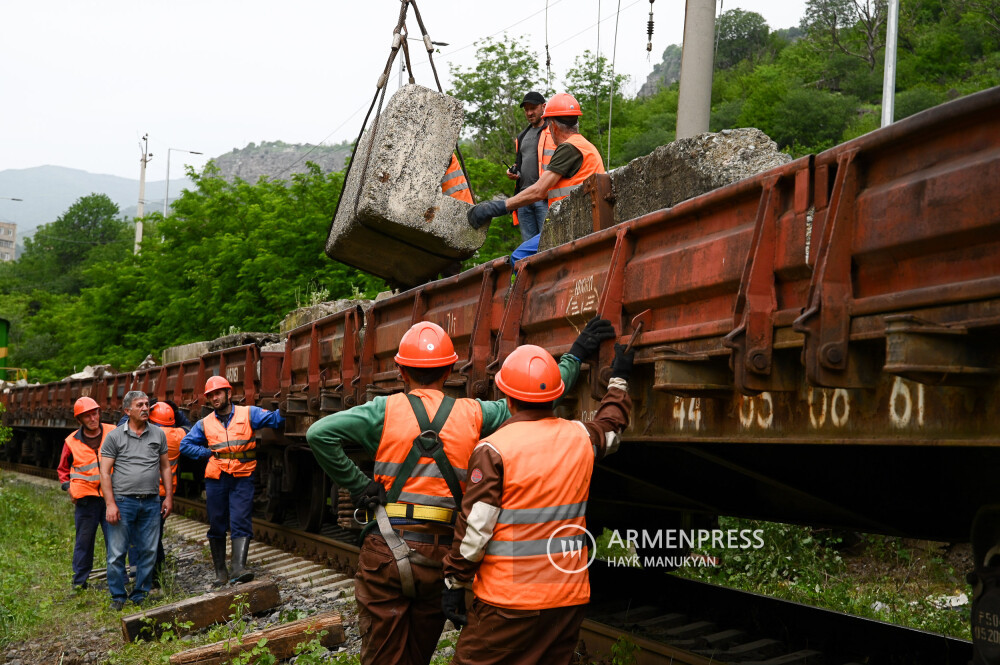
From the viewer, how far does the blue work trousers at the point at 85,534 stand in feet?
29.2

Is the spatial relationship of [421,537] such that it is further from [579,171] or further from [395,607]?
[579,171]

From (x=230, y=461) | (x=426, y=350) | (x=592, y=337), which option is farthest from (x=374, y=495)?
(x=230, y=461)

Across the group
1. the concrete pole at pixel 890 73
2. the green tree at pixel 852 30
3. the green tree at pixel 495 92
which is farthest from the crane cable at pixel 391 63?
the green tree at pixel 852 30

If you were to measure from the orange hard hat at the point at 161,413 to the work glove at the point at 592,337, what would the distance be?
723 centimetres

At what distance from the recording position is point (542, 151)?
7.45 metres

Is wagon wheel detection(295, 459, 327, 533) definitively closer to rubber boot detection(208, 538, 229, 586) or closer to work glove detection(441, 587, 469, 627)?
rubber boot detection(208, 538, 229, 586)

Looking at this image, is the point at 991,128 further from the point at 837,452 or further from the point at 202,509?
the point at 202,509

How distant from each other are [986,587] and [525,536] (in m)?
1.60

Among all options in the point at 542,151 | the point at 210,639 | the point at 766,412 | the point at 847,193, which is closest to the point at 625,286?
the point at 766,412

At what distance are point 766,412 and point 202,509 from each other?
12.1m

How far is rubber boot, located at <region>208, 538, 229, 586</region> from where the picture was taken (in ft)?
29.8

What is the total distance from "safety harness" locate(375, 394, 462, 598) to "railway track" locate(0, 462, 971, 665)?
1.79 metres

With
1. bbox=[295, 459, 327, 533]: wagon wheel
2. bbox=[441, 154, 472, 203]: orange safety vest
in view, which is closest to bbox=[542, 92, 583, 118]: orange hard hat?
bbox=[441, 154, 472, 203]: orange safety vest

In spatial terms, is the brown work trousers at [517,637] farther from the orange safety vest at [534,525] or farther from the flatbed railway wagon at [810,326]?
the flatbed railway wagon at [810,326]
